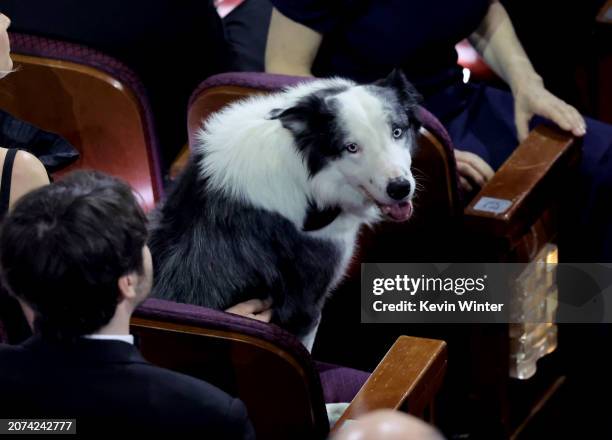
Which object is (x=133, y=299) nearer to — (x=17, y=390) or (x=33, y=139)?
(x=17, y=390)

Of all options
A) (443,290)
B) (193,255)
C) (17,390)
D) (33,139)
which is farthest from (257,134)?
(17,390)

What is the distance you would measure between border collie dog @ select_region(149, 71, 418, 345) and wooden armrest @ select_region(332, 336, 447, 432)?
26cm

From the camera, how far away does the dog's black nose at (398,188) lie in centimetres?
178

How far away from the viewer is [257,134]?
1859mm

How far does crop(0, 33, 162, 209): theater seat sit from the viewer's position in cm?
211

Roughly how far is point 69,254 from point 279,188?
67 cm

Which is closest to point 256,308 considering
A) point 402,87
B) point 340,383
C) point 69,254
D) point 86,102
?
point 340,383

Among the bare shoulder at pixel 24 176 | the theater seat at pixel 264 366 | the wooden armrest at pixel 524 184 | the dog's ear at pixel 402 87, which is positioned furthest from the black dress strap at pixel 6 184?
the wooden armrest at pixel 524 184

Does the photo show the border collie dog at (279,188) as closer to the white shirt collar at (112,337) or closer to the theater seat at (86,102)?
the theater seat at (86,102)

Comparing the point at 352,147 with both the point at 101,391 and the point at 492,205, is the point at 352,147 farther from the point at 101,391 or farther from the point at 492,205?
the point at 101,391

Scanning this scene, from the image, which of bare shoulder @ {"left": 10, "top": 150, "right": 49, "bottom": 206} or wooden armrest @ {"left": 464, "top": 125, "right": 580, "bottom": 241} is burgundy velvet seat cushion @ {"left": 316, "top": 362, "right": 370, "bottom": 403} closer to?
wooden armrest @ {"left": 464, "top": 125, "right": 580, "bottom": 241}

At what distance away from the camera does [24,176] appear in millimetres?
1644

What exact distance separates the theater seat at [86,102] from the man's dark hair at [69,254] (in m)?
0.87

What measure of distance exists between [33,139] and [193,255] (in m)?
0.36
